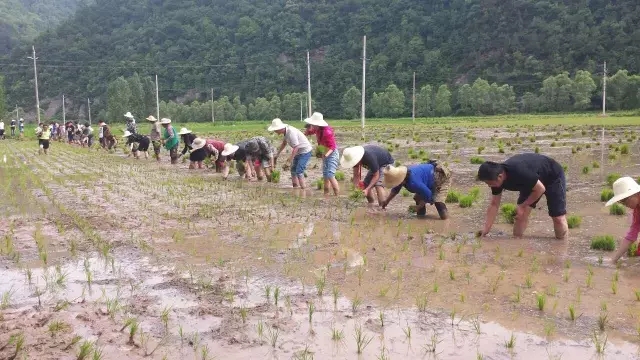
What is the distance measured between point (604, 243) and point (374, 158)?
137 inches

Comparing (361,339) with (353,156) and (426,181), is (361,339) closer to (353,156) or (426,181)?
(426,181)

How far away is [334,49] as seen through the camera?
96.1 metres

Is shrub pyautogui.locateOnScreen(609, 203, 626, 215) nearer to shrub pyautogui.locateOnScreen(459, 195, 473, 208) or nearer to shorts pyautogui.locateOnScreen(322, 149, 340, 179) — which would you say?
shrub pyautogui.locateOnScreen(459, 195, 473, 208)

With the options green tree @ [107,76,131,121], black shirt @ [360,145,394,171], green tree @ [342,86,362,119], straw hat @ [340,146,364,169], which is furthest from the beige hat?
green tree @ [107,76,131,121]

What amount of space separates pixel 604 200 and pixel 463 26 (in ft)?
287

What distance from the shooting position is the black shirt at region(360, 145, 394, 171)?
857 cm

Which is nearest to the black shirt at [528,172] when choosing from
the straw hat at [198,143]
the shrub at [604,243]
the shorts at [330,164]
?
the shrub at [604,243]

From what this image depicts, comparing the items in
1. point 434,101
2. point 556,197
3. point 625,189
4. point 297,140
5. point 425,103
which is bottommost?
point 556,197

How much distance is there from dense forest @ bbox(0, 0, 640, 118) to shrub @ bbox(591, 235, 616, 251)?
60278 millimetres

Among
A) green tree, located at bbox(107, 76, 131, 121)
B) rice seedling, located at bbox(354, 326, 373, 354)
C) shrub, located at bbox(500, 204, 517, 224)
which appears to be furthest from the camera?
green tree, located at bbox(107, 76, 131, 121)

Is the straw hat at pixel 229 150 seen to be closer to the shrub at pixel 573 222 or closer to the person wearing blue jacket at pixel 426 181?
the person wearing blue jacket at pixel 426 181

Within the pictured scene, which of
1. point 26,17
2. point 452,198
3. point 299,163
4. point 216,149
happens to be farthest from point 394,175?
point 26,17

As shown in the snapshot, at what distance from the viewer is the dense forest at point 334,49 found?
73312 millimetres

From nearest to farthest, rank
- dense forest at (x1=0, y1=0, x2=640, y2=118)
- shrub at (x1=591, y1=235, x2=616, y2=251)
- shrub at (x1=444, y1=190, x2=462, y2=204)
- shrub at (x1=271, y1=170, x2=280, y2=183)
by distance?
1. shrub at (x1=591, y1=235, x2=616, y2=251)
2. shrub at (x1=444, y1=190, x2=462, y2=204)
3. shrub at (x1=271, y1=170, x2=280, y2=183)
4. dense forest at (x1=0, y1=0, x2=640, y2=118)
